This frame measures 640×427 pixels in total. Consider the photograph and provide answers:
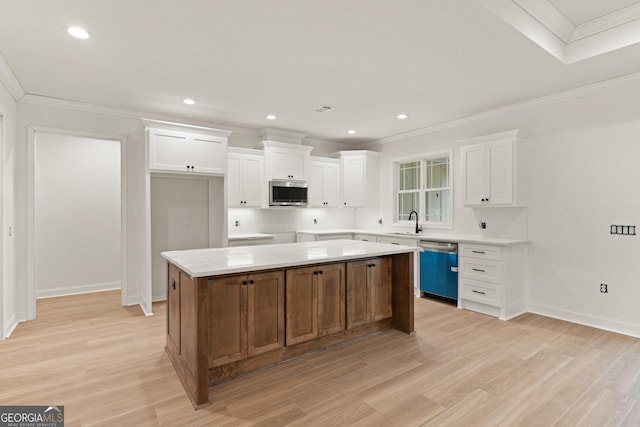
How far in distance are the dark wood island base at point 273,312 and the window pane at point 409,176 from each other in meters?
2.80

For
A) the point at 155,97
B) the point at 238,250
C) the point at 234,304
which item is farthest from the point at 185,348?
the point at 155,97

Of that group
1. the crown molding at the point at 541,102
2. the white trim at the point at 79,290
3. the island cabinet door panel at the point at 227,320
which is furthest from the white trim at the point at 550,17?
the white trim at the point at 79,290

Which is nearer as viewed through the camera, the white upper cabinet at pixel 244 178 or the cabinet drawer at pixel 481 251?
the cabinet drawer at pixel 481 251

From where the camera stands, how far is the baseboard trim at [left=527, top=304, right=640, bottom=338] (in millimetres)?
3443

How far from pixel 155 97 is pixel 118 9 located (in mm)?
1870

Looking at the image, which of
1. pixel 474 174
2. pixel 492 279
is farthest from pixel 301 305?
pixel 474 174

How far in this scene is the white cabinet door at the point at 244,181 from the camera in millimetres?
5129

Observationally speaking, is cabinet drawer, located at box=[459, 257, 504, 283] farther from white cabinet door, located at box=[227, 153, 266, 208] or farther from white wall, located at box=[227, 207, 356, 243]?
white cabinet door, located at box=[227, 153, 266, 208]

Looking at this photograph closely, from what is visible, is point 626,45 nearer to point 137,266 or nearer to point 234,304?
point 234,304

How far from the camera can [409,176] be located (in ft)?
20.2

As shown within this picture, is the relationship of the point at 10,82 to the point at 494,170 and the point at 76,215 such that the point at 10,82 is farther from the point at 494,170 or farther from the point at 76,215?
the point at 494,170

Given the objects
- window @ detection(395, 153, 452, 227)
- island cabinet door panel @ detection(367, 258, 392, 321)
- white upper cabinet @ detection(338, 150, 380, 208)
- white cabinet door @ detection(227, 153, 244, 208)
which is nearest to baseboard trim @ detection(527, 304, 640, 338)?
window @ detection(395, 153, 452, 227)

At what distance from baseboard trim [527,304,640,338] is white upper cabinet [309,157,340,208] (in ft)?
11.6

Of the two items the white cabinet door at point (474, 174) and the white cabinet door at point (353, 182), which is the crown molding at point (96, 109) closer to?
the white cabinet door at point (353, 182)
